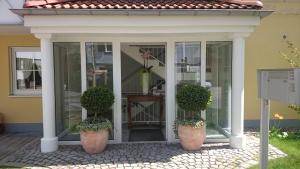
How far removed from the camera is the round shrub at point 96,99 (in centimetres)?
744

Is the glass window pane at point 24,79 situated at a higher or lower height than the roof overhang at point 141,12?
lower

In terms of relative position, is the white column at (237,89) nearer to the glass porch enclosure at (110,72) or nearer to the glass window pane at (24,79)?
the glass porch enclosure at (110,72)

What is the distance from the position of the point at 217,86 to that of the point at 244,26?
6.40 ft

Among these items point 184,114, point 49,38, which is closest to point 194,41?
point 184,114

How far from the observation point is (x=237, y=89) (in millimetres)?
7664

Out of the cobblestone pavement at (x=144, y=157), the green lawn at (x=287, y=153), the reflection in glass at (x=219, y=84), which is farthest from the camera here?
the reflection in glass at (x=219, y=84)

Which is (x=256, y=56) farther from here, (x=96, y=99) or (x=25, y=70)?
(x=25, y=70)

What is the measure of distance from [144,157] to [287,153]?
132 inches

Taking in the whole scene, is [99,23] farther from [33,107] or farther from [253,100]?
[253,100]

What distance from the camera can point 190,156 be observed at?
23.4 feet

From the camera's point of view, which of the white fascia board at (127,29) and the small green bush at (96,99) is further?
the small green bush at (96,99)

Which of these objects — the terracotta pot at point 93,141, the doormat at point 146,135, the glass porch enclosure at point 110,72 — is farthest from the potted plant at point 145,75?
the terracotta pot at point 93,141

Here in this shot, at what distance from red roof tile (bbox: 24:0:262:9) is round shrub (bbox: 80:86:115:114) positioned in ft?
6.55

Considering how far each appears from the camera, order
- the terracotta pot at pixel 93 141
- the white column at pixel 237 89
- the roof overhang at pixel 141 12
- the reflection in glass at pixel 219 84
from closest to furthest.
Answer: the roof overhang at pixel 141 12 < the terracotta pot at pixel 93 141 < the white column at pixel 237 89 < the reflection in glass at pixel 219 84
